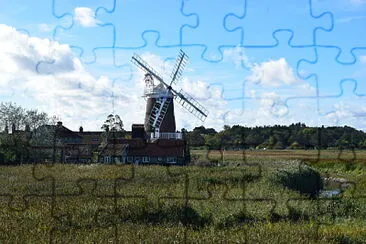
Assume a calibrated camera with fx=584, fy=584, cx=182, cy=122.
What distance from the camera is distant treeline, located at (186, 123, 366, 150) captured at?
1712 cm

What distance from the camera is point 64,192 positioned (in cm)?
1727

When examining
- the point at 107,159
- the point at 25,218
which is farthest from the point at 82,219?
the point at 107,159

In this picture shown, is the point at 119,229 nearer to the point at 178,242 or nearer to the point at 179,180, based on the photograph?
the point at 178,242

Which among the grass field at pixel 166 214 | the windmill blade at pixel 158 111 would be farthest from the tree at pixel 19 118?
the grass field at pixel 166 214

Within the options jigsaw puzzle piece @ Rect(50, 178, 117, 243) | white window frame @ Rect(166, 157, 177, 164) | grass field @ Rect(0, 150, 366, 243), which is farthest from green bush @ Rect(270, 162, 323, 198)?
white window frame @ Rect(166, 157, 177, 164)

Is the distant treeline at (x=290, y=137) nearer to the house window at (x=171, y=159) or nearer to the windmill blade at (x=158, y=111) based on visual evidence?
the house window at (x=171, y=159)

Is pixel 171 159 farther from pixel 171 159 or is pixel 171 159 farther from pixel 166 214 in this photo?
pixel 166 214

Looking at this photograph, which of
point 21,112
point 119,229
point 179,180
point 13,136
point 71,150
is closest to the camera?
point 119,229

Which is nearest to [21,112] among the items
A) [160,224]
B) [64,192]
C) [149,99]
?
[149,99]

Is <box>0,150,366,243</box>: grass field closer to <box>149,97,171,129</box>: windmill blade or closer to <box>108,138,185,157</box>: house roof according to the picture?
<box>108,138,185,157</box>: house roof

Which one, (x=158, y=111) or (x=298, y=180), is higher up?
(x=158, y=111)

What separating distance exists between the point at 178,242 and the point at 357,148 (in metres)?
8.98

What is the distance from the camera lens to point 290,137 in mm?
22328

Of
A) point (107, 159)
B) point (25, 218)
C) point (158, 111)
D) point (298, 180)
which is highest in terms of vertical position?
point (158, 111)
